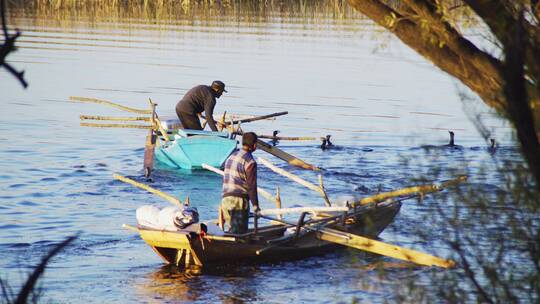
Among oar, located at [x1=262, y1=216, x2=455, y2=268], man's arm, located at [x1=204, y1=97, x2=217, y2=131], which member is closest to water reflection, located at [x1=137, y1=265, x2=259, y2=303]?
oar, located at [x1=262, y1=216, x2=455, y2=268]

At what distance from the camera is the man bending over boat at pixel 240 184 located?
1296 cm

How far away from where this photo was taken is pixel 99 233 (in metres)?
15.7

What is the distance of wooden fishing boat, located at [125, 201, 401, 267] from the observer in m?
12.9

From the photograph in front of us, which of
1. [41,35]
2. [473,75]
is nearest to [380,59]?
[41,35]

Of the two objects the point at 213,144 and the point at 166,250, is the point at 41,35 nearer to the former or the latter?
the point at 213,144

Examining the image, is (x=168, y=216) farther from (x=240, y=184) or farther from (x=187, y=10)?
(x=187, y=10)

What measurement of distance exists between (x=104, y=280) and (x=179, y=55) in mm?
26987

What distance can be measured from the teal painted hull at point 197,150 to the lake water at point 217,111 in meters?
0.35

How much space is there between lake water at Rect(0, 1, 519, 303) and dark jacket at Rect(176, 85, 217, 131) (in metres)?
1.28

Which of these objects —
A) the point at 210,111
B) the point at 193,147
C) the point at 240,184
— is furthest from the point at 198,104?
the point at 240,184

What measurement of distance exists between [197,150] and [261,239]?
6591 mm

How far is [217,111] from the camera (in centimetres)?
2839

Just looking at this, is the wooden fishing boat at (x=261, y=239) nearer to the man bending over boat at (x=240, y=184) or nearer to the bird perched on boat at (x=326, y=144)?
the man bending over boat at (x=240, y=184)

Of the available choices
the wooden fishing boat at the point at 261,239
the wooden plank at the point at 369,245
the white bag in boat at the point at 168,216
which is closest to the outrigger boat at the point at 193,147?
the wooden fishing boat at the point at 261,239
